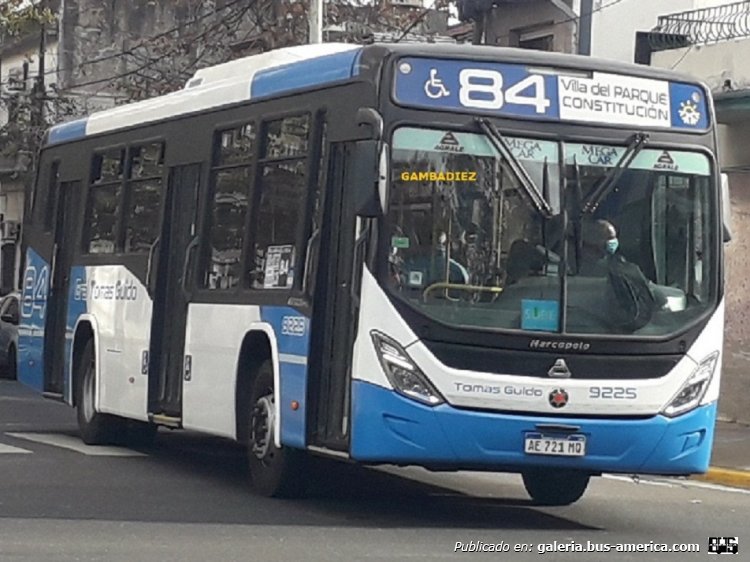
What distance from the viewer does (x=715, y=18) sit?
22391 millimetres

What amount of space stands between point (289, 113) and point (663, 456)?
3.70m

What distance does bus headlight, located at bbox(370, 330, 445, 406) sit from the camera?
1101cm

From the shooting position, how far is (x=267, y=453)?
12633mm

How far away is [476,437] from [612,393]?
960 millimetres

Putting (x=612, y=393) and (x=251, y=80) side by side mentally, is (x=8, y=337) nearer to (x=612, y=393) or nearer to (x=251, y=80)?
(x=251, y=80)

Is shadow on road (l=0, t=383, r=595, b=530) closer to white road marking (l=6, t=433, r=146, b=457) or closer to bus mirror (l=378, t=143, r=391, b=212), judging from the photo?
white road marking (l=6, t=433, r=146, b=457)

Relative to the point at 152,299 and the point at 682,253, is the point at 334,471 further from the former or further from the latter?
the point at 682,253

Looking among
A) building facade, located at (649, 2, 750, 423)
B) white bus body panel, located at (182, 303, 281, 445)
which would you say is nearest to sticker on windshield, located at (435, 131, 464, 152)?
white bus body panel, located at (182, 303, 281, 445)

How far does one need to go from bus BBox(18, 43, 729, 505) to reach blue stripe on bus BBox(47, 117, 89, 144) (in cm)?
504

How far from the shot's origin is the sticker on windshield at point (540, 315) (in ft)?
36.6

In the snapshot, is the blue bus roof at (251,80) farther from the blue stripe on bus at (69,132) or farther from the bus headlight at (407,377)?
the bus headlight at (407,377)

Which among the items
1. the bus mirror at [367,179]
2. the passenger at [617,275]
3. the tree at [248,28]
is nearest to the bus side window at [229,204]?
the bus mirror at [367,179]

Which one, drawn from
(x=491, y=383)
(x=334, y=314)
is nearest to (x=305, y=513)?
(x=334, y=314)

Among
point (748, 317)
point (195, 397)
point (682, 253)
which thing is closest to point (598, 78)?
point (682, 253)
